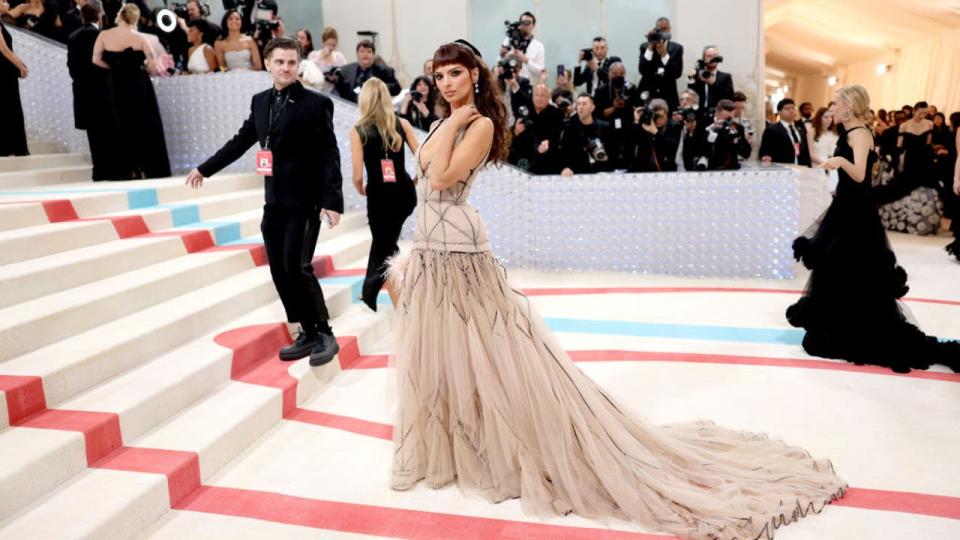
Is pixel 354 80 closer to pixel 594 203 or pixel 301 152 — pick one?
pixel 594 203

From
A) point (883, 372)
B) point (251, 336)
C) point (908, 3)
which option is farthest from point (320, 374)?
point (908, 3)

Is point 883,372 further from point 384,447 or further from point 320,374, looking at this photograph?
point 320,374

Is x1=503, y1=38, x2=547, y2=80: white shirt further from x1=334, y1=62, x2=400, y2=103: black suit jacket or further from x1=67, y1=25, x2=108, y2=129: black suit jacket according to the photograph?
x1=67, y1=25, x2=108, y2=129: black suit jacket

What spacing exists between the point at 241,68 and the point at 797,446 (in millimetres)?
5624

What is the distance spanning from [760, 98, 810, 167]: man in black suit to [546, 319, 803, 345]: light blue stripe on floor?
2.82 meters

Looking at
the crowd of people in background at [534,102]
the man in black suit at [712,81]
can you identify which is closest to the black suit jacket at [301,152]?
the crowd of people in background at [534,102]

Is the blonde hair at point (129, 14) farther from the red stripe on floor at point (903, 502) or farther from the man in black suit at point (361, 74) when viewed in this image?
the red stripe on floor at point (903, 502)

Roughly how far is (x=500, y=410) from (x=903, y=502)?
1.33 metres

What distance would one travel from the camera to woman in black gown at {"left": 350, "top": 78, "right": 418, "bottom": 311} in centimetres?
393

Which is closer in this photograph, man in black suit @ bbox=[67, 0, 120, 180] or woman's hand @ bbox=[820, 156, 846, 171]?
woman's hand @ bbox=[820, 156, 846, 171]

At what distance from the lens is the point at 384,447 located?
9.39ft

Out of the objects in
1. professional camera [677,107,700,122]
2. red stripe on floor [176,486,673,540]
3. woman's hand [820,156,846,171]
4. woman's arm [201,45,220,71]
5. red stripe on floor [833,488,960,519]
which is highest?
woman's arm [201,45,220,71]

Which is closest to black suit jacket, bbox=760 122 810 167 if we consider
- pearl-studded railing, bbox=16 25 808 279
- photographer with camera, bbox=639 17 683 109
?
pearl-studded railing, bbox=16 25 808 279

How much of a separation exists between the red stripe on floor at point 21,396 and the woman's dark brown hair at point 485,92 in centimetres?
171
